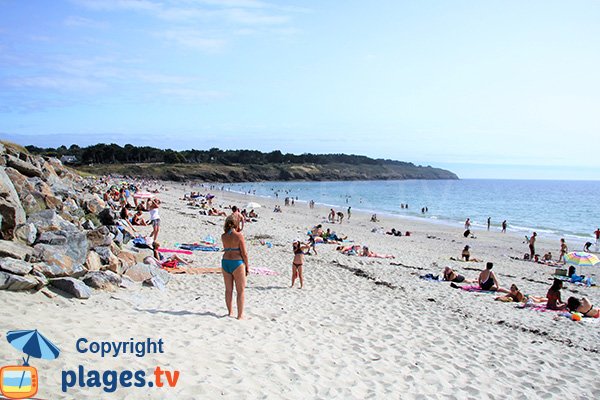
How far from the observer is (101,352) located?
4.73 meters

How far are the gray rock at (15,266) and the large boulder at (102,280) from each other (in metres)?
1.05

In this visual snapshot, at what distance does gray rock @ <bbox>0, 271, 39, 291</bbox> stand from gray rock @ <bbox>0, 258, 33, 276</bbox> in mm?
98

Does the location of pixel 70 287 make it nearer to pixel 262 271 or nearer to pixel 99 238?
pixel 99 238

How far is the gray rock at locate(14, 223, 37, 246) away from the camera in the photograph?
24.4 ft

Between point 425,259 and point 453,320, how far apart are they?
33.0 feet

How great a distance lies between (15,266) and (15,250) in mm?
504

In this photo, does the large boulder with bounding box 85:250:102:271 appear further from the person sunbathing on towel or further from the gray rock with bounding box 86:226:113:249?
the person sunbathing on towel

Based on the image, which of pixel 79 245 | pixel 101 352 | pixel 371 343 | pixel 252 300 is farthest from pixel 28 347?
pixel 252 300

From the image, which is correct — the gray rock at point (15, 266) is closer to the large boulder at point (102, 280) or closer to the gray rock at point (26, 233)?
the large boulder at point (102, 280)

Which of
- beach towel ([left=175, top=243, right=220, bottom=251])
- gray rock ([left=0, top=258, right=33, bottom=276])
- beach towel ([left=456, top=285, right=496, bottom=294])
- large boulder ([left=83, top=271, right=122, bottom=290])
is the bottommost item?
beach towel ([left=456, top=285, right=496, bottom=294])

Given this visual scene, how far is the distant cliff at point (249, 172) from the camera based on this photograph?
10434 centimetres

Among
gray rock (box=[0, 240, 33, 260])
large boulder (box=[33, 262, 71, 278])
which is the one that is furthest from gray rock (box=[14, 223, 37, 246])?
large boulder (box=[33, 262, 71, 278])

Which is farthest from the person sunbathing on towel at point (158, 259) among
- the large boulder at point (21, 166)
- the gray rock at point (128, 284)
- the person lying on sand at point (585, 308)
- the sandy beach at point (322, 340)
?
the person lying on sand at point (585, 308)

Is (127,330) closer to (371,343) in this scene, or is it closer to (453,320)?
(371,343)
